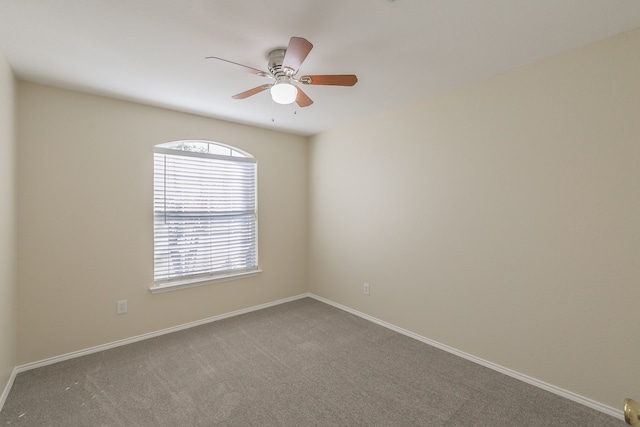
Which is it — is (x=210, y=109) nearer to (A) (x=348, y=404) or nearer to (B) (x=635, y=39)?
(A) (x=348, y=404)

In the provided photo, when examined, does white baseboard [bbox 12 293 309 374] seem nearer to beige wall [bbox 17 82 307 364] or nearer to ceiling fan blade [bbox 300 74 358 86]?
beige wall [bbox 17 82 307 364]

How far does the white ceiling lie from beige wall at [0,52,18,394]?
0.90ft

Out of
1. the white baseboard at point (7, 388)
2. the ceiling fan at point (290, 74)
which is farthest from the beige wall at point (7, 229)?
the ceiling fan at point (290, 74)

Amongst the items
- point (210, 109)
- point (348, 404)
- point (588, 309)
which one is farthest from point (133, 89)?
point (588, 309)

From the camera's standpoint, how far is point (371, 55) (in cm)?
206

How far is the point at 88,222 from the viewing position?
106 inches

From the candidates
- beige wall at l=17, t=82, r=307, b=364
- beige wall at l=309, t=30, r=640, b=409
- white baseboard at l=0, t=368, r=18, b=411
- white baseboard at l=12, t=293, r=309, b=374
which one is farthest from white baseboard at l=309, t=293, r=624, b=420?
white baseboard at l=0, t=368, r=18, b=411

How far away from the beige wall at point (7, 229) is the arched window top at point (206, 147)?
3.68ft

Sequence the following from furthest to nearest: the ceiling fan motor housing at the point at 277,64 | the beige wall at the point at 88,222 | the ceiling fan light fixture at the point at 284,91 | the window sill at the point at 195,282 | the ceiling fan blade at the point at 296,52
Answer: the window sill at the point at 195,282
the beige wall at the point at 88,222
the ceiling fan motor housing at the point at 277,64
the ceiling fan light fixture at the point at 284,91
the ceiling fan blade at the point at 296,52

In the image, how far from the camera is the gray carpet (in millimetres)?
1864

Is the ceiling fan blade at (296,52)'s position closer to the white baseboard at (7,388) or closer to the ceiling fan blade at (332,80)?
the ceiling fan blade at (332,80)

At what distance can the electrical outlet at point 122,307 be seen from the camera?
9.37 feet

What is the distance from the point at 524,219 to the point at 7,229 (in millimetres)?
3914

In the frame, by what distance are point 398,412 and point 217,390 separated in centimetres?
131
